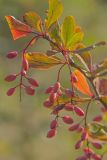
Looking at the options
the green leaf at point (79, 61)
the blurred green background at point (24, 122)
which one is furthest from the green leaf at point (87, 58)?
the blurred green background at point (24, 122)

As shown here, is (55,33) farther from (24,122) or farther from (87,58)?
(24,122)

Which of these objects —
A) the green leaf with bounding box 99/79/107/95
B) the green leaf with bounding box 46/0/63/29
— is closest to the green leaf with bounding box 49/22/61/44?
the green leaf with bounding box 46/0/63/29

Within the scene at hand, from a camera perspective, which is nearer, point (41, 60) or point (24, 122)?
point (41, 60)

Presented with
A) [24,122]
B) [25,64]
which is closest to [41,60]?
[25,64]

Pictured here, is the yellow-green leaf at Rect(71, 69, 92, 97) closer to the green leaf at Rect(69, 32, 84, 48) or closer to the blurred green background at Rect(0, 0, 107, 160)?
the green leaf at Rect(69, 32, 84, 48)

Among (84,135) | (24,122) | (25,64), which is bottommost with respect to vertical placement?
(24,122)
